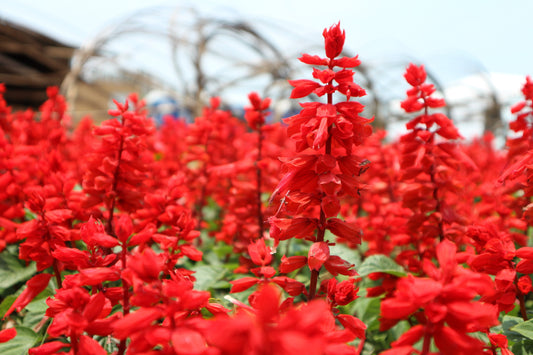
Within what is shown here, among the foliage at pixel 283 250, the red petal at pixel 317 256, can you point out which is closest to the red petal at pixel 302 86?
the foliage at pixel 283 250

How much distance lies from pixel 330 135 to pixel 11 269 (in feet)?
4.82

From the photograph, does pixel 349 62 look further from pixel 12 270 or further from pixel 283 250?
pixel 12 270

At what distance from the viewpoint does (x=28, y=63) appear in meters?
11.0

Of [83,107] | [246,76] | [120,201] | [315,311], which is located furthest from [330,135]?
[83,107]

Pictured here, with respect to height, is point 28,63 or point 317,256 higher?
point 28,63

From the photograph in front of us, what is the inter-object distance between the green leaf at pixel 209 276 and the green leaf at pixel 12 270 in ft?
2.15

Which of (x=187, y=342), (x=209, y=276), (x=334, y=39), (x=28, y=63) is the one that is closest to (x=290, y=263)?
(x=187, y=342)

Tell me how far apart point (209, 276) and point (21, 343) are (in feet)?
2.19

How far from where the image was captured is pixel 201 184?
2.32 metres

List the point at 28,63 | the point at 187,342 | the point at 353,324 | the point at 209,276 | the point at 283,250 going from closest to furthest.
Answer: the point at 187,342
the point at 353,324
the point at 209,276
the point at 283,250
the point at 28,63

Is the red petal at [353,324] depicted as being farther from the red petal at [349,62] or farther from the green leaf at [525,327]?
the red petal at [349,62]

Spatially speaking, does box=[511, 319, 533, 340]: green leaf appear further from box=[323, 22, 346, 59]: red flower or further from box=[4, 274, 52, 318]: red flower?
box=[4, 274, 52, 318]: red flower

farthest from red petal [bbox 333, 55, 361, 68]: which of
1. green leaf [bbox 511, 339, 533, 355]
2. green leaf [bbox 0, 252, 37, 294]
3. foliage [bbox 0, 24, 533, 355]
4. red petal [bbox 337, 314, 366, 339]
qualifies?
green leaf [bbox 0, 252, 37, 294]

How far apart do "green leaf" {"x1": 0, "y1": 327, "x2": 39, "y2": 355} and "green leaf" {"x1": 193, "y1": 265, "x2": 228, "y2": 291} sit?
0.53m
